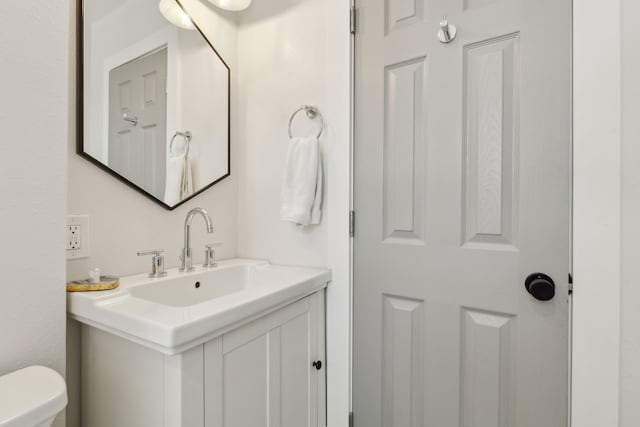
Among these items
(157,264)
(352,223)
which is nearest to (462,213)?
(352,223)

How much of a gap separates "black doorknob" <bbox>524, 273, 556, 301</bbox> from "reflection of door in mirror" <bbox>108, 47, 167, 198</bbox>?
1.28 metres

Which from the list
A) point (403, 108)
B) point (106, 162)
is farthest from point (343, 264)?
point (106, 162)

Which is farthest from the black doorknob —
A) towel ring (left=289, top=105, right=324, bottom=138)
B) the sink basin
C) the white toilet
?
the white toilet

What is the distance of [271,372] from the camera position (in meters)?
0.93

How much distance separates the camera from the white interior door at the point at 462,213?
86 centimetres

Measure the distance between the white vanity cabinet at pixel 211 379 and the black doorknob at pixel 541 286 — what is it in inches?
27.9

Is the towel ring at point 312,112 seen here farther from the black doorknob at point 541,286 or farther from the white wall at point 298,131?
the black doorknob at point 541,286

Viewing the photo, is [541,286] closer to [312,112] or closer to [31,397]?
[312,112]

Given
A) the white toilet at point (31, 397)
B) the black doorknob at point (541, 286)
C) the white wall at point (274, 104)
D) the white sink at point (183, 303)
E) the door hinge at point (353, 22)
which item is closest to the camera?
the white toilet at point (31, 397)

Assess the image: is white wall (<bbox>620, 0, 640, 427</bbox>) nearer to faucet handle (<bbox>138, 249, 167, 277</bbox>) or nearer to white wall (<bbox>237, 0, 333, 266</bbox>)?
white wall (<bbox>237, 0, 333, 266</bbox>)

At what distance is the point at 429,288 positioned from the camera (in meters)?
1.04

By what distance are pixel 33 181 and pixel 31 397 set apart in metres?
0.47

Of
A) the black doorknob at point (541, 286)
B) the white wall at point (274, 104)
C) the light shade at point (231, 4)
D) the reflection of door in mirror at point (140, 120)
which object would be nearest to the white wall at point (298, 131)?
the white wall at point (274, 104)

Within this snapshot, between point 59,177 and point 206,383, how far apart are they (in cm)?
64
